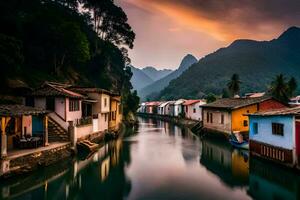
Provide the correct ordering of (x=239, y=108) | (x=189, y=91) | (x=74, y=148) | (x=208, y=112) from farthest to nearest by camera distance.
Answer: (x=189, y=91)
(x=208, y=112)
(x=239, y=108)
(x=74, y=148)

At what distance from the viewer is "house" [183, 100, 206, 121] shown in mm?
75463

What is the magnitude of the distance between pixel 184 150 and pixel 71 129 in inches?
569

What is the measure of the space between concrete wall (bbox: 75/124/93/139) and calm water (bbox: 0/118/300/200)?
3.07m

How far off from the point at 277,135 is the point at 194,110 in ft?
171

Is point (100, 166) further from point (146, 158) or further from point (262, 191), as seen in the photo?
point (262, 191)

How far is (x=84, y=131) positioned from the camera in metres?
36.3

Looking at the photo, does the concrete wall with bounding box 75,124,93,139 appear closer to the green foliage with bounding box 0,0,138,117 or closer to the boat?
the green foliage with bounding box 0,0,138,117

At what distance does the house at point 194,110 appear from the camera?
75.5m

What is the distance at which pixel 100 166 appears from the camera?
92.2 feet

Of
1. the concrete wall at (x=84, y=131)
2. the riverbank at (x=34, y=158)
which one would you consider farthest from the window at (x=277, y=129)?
the concrete wall at (x=84, y=131)

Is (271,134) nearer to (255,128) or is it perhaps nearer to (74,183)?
(255,128)

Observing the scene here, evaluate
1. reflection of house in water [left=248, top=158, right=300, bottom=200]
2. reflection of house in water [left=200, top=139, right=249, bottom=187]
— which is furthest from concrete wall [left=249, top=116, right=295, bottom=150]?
reflection of house in water [left=200, top=139, right=249, bottom=187]

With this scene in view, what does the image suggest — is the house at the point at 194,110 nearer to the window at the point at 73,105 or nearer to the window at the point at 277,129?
the window at the point at 73,105

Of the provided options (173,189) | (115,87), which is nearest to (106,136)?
(173,189)
